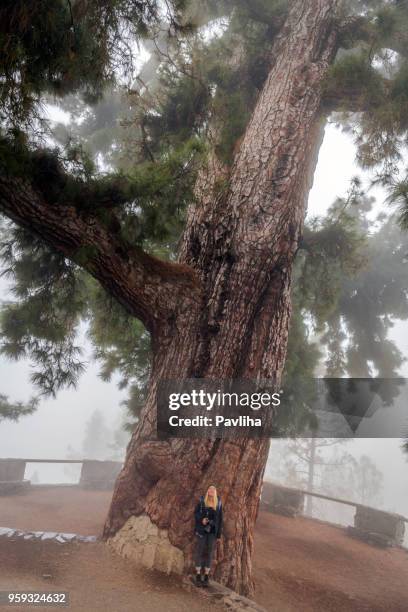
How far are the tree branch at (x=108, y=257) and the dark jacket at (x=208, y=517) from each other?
2003 mm

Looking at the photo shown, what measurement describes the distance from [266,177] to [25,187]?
314 cm

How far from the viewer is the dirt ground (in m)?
3.68

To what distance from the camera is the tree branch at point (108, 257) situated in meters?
3.86

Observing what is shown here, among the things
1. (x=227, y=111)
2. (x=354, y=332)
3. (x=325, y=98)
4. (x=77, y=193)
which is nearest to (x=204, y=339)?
(x=77, y=193)

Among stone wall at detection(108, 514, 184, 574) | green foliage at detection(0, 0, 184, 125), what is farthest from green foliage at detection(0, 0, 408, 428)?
stone wall at detection(108, 514, 184, 574)

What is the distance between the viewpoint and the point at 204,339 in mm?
4758

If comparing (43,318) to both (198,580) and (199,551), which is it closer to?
(199,551)

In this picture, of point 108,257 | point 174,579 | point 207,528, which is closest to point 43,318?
point 108,257

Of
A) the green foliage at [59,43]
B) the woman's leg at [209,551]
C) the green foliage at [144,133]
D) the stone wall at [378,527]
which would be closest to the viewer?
the green foliage at [59,43]

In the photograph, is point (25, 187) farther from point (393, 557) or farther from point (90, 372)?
point (90, 372)

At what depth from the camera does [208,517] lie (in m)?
4.13

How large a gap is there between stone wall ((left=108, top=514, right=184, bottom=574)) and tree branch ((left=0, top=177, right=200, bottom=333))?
2.11 m

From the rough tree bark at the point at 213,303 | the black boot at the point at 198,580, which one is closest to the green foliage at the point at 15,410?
the rough tree bark at the point at 213,303

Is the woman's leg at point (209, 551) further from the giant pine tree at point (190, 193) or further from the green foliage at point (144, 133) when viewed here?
the green foliage at point (144, 133)
